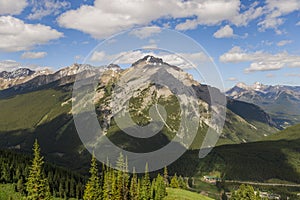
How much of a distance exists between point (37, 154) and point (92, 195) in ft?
82.3

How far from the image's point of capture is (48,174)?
594ft

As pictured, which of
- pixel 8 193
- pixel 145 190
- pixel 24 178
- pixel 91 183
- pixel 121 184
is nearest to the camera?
pixel 91 183

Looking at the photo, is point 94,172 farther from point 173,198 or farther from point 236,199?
point 236,199

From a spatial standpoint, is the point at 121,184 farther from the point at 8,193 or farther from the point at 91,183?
the point at 8,193

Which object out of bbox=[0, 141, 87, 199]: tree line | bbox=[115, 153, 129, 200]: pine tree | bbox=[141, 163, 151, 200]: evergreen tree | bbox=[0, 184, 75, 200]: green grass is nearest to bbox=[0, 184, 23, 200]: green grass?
bbox=[0, 184, 75, 200]: green grass

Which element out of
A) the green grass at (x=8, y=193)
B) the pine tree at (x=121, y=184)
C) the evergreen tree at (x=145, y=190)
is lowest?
the green grass at (x=8, y=193)

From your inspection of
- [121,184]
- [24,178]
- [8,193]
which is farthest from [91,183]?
[24,178]

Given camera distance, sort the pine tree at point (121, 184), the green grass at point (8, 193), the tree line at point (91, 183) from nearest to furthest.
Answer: the tree line at point (91, 183), the pine tree at point (121, 184), the green grass at point (8, 193)

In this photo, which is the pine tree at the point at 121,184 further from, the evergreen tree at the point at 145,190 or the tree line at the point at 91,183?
the evergreen tree at the point at 145,190

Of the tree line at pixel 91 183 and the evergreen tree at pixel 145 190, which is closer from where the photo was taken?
the tree line at pixel 91 183

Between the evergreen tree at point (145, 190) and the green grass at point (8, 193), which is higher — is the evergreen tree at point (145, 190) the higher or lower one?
the higher one

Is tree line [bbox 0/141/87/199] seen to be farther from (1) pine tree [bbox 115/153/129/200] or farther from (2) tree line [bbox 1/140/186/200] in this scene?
(1) pine tree [bbox 115/153/129/200]

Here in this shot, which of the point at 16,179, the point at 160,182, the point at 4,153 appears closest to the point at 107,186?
the point at 160,182

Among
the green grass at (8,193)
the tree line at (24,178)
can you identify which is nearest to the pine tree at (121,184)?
the green grass at (8,193)
